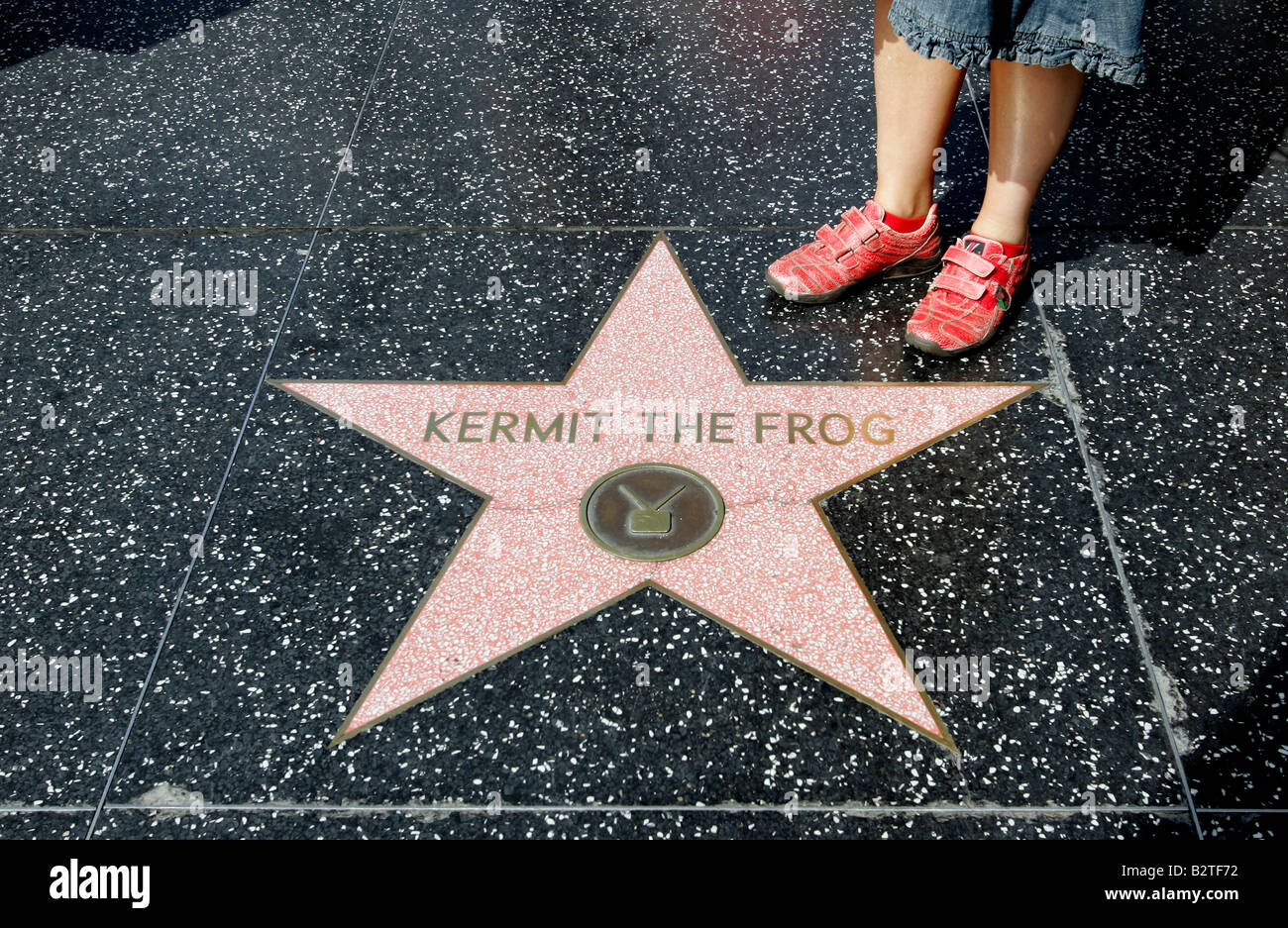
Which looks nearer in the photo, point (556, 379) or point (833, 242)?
point (556, 379)

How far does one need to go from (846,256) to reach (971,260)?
24 cm

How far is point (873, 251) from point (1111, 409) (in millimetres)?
536

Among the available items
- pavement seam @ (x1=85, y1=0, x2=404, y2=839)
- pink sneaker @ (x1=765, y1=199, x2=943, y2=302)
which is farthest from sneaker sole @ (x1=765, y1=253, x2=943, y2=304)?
pavement seam @ (x1=85, y1=0, x2=404, y2=839)

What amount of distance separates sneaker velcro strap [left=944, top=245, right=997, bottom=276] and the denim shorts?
37 centimetres

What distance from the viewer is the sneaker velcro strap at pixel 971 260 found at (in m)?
1.89

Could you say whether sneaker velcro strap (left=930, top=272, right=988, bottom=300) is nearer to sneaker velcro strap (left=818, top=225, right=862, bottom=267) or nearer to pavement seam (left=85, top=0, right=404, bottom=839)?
sneaker velcro strap (left=818, top=225, right=862, bottom=267)

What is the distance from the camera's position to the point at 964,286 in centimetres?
189

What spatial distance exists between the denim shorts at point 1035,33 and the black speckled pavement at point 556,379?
51cm

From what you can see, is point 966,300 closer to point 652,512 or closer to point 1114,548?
point 1114,548

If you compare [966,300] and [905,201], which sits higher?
[905,201]

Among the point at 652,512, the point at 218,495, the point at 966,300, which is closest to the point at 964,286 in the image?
the point at 966,300

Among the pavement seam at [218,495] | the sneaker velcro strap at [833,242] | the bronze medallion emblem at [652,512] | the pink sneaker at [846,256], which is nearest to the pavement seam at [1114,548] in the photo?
the pink sneaker at [846,256]

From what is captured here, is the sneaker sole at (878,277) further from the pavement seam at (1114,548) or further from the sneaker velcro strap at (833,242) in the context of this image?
the pavement seam at (1114,548)

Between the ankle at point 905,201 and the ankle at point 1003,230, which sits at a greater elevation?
the ankle at point 905,201
